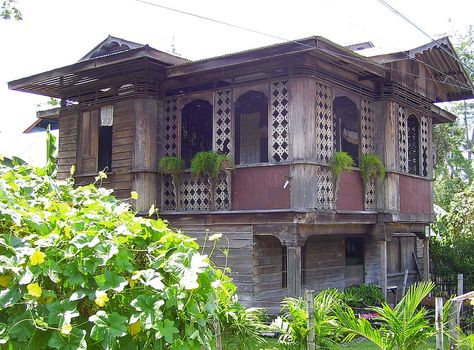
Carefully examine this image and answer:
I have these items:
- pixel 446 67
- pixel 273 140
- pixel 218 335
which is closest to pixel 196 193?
pixel 273 140

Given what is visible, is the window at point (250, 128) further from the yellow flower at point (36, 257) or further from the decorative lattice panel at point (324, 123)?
the yellow flower at point (36, 257)

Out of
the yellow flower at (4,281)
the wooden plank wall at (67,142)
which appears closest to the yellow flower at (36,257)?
the yellow flower at (4,281)

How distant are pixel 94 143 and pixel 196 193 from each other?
3299 millimetres

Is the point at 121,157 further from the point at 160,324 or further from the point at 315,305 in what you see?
the point at 160,324

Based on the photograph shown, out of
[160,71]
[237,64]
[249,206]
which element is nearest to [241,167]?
[249,206]

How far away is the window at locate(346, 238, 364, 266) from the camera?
1563 centimetres

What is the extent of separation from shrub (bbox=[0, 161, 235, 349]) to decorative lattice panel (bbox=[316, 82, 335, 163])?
8.35 meters

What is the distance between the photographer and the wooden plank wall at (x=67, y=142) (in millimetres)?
14508

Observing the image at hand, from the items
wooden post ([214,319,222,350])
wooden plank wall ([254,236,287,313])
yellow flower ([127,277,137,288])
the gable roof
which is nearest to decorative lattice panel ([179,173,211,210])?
wooden plank wall ([254,236,287,313])

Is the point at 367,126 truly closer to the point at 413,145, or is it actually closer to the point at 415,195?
the point at 415,195

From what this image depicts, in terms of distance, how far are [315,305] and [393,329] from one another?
0.77m

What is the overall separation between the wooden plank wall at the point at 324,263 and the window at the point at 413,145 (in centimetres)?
281

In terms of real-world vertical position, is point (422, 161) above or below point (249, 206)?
above

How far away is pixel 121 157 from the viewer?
13.4m
